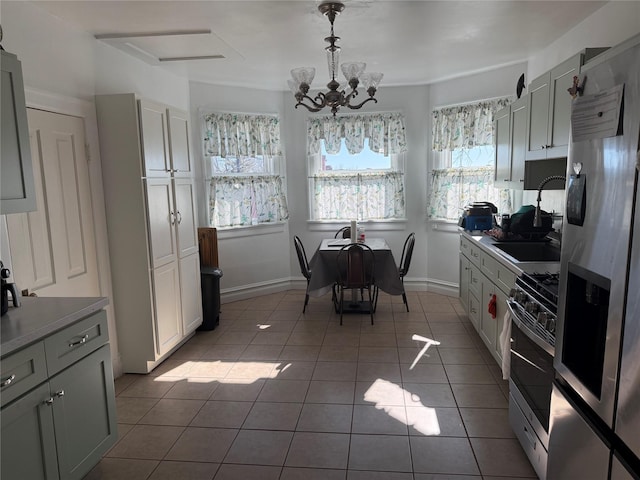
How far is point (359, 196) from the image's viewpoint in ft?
18.7

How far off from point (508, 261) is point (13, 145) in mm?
2762

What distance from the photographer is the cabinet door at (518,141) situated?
3.47 m

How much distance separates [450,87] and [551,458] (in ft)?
14.2

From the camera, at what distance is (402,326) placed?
4418 mm

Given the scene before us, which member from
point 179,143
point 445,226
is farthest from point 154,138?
point 445,226

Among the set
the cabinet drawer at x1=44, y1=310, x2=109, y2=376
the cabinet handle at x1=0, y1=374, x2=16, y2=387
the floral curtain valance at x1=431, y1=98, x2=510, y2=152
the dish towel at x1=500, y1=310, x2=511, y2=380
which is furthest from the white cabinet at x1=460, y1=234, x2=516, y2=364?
the cabinet handle at x1=0, y1=374, x2=16, y2=387

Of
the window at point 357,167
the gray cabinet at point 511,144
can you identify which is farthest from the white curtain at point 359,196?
the gray cabinet at point 511,144

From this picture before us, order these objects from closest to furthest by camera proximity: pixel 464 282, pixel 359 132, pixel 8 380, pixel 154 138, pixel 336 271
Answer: pixel 8 380
pixel 154 138
pixel 464 282
pixel 336 271
pixel 359 132

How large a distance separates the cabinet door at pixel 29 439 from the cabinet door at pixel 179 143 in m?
2.26

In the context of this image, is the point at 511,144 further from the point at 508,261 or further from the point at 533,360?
the point at 533,360

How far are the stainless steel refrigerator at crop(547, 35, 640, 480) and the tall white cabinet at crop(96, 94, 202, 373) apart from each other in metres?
2.75

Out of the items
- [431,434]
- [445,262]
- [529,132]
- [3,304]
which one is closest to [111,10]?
[3,304]

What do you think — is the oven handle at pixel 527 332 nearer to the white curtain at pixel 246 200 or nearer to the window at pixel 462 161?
the window at pixel 462 161

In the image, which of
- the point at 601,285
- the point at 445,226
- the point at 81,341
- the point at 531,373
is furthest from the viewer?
the point at 445,226
